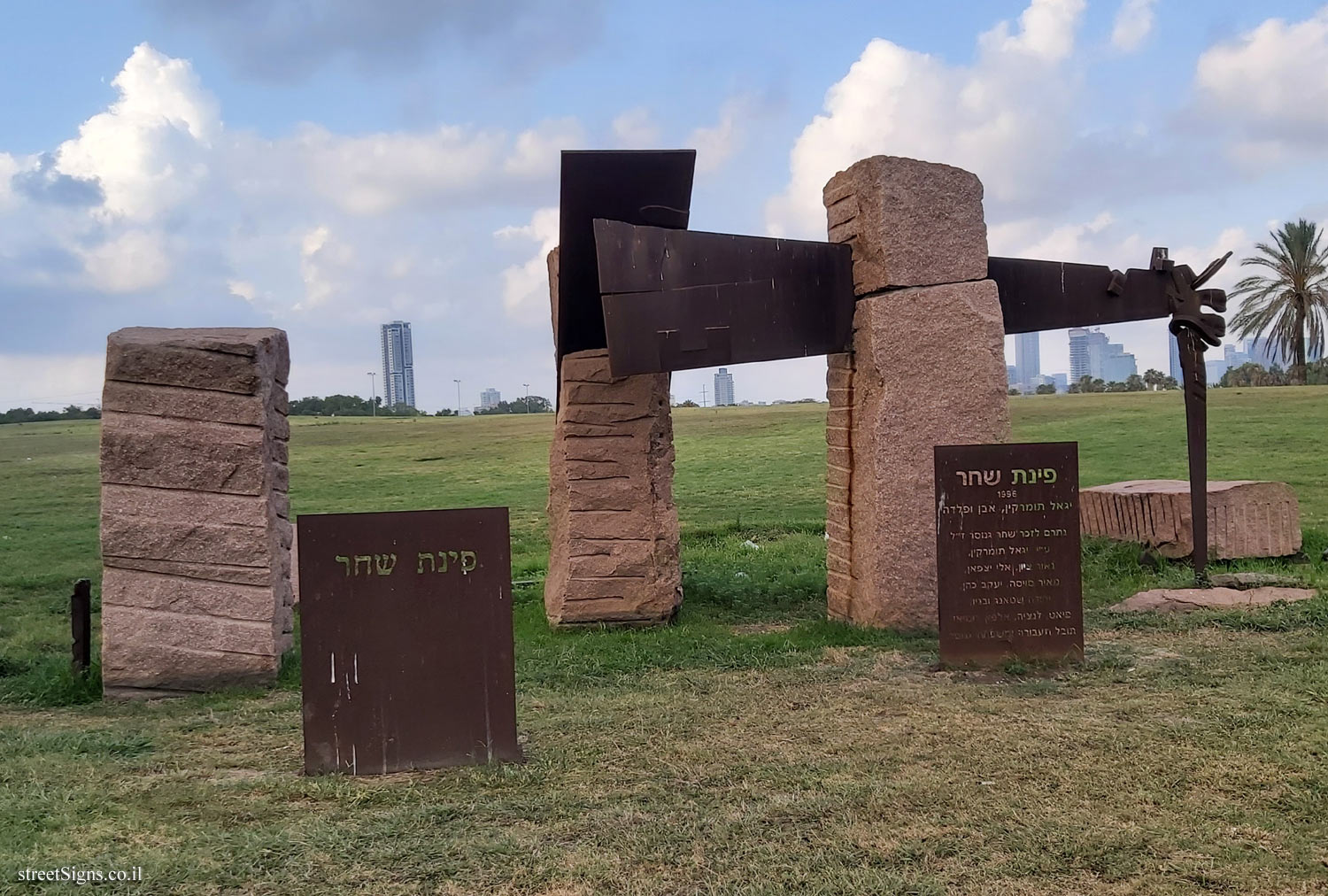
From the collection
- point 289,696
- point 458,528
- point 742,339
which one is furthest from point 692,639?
point 458,528

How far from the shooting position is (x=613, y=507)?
860 centimetres

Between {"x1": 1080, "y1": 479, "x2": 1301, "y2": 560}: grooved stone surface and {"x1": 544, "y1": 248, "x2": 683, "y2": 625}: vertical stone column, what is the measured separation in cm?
481

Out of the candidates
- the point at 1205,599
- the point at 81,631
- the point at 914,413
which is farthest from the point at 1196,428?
the point at 81,631

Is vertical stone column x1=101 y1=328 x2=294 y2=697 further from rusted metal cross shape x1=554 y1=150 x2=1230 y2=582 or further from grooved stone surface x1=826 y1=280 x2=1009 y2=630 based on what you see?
grooved stone surface x1=826 y1=280 x2=1009 y2=630

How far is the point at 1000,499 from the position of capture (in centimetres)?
647

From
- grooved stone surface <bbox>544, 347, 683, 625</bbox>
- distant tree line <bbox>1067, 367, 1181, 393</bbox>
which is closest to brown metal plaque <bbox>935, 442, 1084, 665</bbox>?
grooved stone surface <bbox>544, 347, 683, 625</bbox>

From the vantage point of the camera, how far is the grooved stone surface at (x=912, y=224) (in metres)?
7.60

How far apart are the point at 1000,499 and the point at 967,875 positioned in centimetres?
341

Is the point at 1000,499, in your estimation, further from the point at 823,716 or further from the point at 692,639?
the point at 692,639

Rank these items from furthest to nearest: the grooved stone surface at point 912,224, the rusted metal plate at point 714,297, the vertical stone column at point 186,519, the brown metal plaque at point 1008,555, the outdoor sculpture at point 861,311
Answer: the grooved stone surface at point 912,224
the outdoor sculpture at point 861,311
the rusted metal plate at point 714,297
the vertical stone column at point 186,519
the brown metal plaque at point 1008,555

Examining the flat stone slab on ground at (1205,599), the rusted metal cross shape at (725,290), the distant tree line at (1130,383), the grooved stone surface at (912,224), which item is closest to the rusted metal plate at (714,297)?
the rusted metal cross shape at (725,290)

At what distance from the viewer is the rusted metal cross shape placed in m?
7.25

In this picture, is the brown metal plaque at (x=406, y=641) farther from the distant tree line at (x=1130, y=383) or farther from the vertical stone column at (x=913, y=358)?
the distant tree line at (x=1130, y=383)

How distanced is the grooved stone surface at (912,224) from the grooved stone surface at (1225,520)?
371 centimetres
